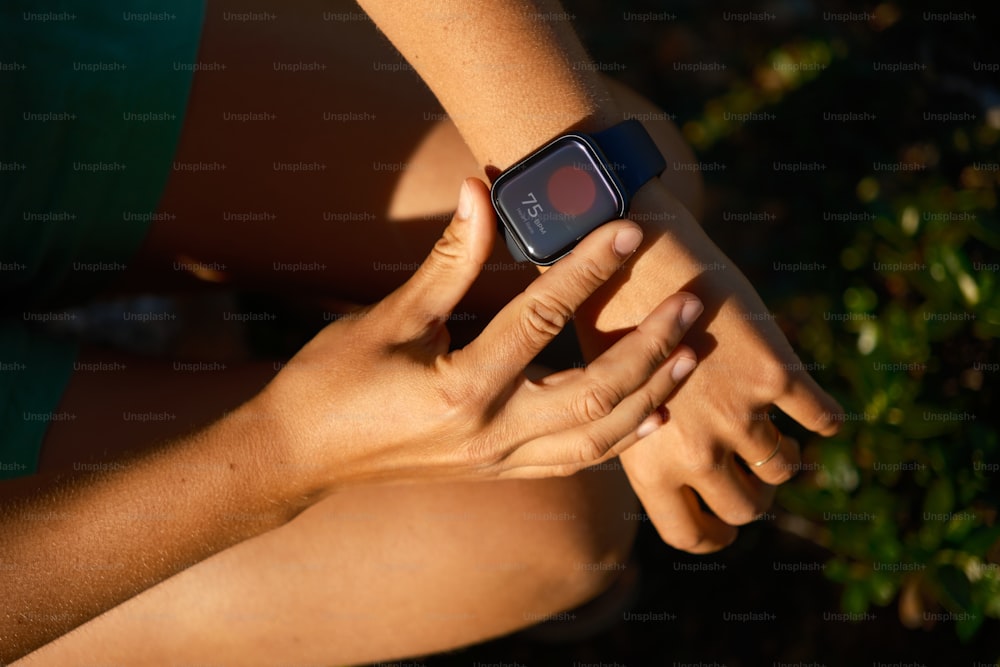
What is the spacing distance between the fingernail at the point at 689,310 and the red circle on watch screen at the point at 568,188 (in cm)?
25

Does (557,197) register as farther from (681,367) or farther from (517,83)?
(681,367)

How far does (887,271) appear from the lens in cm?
197

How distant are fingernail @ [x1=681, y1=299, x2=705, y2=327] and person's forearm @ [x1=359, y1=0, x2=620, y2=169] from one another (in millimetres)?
356

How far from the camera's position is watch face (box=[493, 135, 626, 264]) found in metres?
1.29

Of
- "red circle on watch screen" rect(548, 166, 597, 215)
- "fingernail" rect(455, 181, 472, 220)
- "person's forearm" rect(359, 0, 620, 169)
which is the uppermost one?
"person's forearm" rect(359, 0, 620, 169)

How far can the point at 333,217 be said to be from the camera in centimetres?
162

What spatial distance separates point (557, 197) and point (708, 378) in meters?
0.45

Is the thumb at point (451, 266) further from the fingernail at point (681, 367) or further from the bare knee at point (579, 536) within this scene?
the bare knee at point (579, 536)

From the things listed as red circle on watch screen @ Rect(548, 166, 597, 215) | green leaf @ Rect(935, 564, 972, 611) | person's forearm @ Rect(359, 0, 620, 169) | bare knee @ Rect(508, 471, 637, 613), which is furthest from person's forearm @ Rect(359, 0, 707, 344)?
green leaf @ Rect(935, 564, 972, 611)

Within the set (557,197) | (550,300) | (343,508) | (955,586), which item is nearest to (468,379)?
(550,300)

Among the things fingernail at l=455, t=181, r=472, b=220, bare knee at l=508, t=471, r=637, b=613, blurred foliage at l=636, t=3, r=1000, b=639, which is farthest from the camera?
blurred foliage at l=636, t=3, r=1000, b=639

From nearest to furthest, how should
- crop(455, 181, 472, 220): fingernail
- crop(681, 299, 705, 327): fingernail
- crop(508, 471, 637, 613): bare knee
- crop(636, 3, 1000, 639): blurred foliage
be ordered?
crop(455, 181, 472, 220): fingernail → crop(681, 299, 705, 327): fingernail → crop(508, 471, 637, 613): bare knee → crop(636, 3, 1000, 639): blurred foliage

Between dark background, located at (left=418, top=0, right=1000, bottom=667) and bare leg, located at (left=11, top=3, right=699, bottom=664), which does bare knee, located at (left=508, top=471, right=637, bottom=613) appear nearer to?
bare leg, located at (left=11, top=3, right=699, bottom=664)

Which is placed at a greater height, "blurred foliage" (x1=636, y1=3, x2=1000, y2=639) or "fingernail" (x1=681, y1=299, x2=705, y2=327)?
"fingernail" (x1=681, y1=299, x2=705, y2=327)
